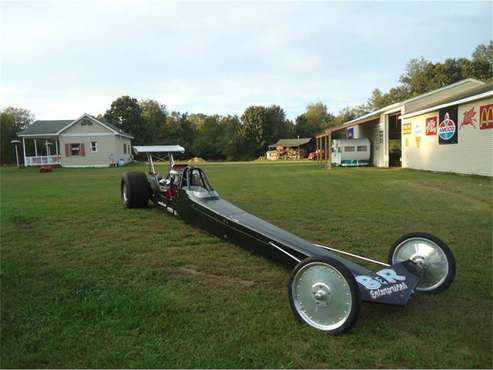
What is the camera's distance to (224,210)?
5.27 meters

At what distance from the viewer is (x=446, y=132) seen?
18.6 meters

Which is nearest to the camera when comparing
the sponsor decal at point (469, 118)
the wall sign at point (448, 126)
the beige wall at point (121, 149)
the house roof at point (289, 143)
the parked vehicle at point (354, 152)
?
the sponsor decal at point (469, 118)

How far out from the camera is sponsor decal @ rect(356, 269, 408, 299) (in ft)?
10.1

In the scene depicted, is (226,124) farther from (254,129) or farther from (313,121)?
(313,121)

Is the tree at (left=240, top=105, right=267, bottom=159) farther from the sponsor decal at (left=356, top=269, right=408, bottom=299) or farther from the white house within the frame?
the sponsor decal at (left=356, top=269, right=408, bottom=299)

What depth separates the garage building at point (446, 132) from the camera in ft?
52.0

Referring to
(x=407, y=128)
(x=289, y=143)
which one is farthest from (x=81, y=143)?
(x=289, y=143)

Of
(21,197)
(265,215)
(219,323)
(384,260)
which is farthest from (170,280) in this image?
(21,197)

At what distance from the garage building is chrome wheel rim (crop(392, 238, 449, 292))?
14.1 meters

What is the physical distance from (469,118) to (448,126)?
168cm

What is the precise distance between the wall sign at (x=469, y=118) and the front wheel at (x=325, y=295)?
1664cm

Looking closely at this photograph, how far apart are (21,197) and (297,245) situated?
33.9 ft

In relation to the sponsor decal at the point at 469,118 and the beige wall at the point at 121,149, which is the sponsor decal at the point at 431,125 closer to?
the sponsor decal at the point at 469,118

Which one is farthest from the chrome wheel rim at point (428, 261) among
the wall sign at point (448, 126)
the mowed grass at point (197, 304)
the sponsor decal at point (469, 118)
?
the wall sign at point (448, 126)
